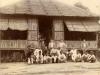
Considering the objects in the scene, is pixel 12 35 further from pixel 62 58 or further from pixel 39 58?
pixel 62 58

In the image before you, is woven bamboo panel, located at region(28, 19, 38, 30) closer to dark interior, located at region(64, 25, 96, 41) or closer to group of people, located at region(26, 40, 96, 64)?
group of people, located at region(26, 40, 96, 64)

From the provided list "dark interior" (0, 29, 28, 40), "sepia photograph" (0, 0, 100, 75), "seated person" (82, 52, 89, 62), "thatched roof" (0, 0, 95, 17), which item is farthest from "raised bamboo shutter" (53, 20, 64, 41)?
"dark interior" (0, 29, 28, 40)

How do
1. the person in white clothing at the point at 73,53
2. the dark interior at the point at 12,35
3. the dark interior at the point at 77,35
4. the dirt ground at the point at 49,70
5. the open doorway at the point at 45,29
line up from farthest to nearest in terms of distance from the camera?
the open doorway at the point at 45,29, the dark interior at the point at 77,35, the dark interior at the point at 12,35, the person in white clothing at the point at 73,53, the dirt ground at the point at 49,70

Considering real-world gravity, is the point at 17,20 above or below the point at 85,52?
above

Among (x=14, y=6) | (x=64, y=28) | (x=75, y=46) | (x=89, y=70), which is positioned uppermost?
(x=14, y=6)

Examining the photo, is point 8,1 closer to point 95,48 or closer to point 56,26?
point 56,26

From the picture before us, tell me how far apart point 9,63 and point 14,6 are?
373cm

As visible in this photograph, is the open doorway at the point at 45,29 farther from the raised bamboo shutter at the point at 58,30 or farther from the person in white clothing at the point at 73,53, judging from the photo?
the person in white clothing at the point at 73,53

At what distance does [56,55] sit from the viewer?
46.7 ft

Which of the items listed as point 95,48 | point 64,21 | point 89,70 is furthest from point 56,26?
point 89,70

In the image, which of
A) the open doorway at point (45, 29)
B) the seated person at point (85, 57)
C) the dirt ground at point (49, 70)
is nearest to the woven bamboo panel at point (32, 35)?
the open doorway at point (45, 29)

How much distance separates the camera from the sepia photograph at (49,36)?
46.5 ft

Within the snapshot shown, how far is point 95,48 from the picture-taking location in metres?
15.6

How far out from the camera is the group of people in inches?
542
